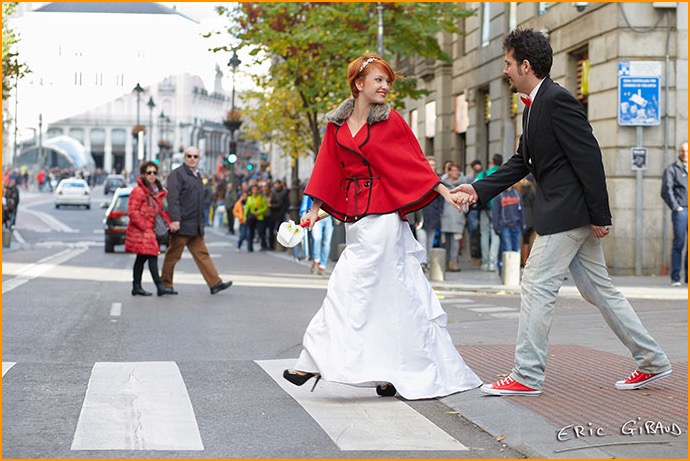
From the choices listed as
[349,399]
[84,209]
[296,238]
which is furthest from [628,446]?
[84,209]

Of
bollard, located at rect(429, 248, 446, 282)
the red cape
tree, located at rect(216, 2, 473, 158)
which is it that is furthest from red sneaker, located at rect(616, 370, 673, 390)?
tree, located at rect(216, 2, 473, 158)

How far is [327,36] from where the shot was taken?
92.5 feet

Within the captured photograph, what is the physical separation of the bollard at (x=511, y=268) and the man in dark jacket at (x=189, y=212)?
13.4 feet

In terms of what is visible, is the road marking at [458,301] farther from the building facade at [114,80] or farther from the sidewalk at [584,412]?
the building facade at [114,80]

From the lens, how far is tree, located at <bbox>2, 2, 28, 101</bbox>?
28.9m

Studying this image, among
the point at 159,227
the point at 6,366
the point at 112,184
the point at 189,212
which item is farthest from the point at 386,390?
the point at 112,184

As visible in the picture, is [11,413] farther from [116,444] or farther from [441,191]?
[441,191]

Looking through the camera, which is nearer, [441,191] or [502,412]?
[502,412]

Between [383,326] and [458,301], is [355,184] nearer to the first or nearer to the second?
[383,326]

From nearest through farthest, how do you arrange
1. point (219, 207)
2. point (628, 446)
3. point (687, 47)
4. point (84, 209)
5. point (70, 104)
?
point (628, 446) < point (687, 47) < point (219, 207) < point (84, 209) < point (70, 104)

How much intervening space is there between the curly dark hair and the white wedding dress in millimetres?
1167

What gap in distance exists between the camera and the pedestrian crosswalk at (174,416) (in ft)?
19.8

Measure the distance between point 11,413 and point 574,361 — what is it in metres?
3.92

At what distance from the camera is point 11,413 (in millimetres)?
6926
